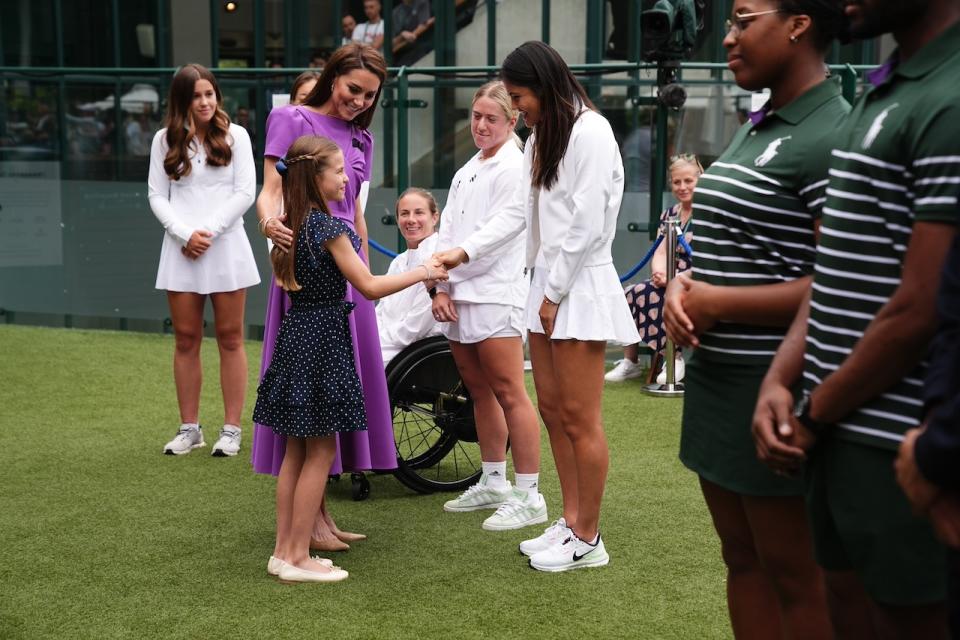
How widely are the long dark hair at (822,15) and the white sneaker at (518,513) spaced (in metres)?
2.75

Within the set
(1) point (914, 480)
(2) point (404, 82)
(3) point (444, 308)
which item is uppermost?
(2) point (404, 82)

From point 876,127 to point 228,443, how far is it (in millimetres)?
4648

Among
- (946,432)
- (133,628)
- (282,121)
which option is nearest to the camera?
(946,432)

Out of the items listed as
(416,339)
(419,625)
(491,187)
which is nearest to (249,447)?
(416,339)

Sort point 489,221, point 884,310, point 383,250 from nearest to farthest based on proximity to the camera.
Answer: point 884,310 < point 489,221 < point 383,250

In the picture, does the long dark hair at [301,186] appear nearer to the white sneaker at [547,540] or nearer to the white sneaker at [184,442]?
the white sneaker at [547,540]

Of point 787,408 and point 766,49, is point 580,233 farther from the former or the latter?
point 787,408

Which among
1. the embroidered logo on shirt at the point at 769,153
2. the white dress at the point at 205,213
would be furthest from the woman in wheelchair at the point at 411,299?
the embroidered logo on shirt at the point at 769,153

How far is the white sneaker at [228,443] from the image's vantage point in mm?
6070

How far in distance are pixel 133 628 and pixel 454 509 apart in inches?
66.5

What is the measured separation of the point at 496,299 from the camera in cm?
479

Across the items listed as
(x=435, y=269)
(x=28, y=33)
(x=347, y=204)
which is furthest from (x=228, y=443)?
(x=28, y=33)

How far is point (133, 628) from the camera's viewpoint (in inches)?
148

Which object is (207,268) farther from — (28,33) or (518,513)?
(28,33)
